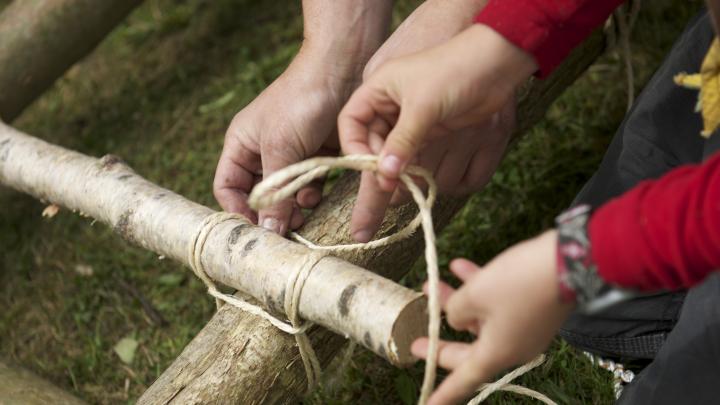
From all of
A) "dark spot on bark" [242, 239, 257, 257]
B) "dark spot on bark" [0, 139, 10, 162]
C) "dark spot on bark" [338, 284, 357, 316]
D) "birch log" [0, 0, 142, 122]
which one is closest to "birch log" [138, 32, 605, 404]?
"dark spot on bark" [242, 239, 257, 257]

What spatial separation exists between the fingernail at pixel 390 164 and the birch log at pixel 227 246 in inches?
6.3

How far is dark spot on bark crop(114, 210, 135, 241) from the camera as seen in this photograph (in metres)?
1.56

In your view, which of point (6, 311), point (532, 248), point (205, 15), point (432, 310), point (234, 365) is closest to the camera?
point (532, 248)

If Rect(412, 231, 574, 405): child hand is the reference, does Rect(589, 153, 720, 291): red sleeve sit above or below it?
above

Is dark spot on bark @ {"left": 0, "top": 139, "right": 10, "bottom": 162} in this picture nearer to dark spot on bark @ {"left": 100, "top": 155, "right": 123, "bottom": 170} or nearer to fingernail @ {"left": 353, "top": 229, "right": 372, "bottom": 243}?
dark spot on bark @ {"left": 100, "top": 155, "right": 123, "bottom": 170}

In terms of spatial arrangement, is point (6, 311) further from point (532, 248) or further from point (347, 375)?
point (532, 248)

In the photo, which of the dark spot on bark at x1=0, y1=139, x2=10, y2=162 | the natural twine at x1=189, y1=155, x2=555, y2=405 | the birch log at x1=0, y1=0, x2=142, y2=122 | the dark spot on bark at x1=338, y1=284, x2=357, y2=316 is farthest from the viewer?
the birch log at x1=0, y1=0, x2=142, y2=122

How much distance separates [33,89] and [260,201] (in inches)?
63.3

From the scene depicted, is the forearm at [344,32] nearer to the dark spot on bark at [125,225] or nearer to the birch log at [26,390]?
the dark spot on bark at [125,225]

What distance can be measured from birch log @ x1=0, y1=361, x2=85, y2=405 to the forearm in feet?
2.60

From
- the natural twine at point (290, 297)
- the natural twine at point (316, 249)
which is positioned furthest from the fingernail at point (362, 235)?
the natural twine at point (290, 297)

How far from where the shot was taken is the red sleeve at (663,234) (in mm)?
898

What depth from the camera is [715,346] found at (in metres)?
1.21

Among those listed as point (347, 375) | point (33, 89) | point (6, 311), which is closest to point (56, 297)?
point (6, 311)
